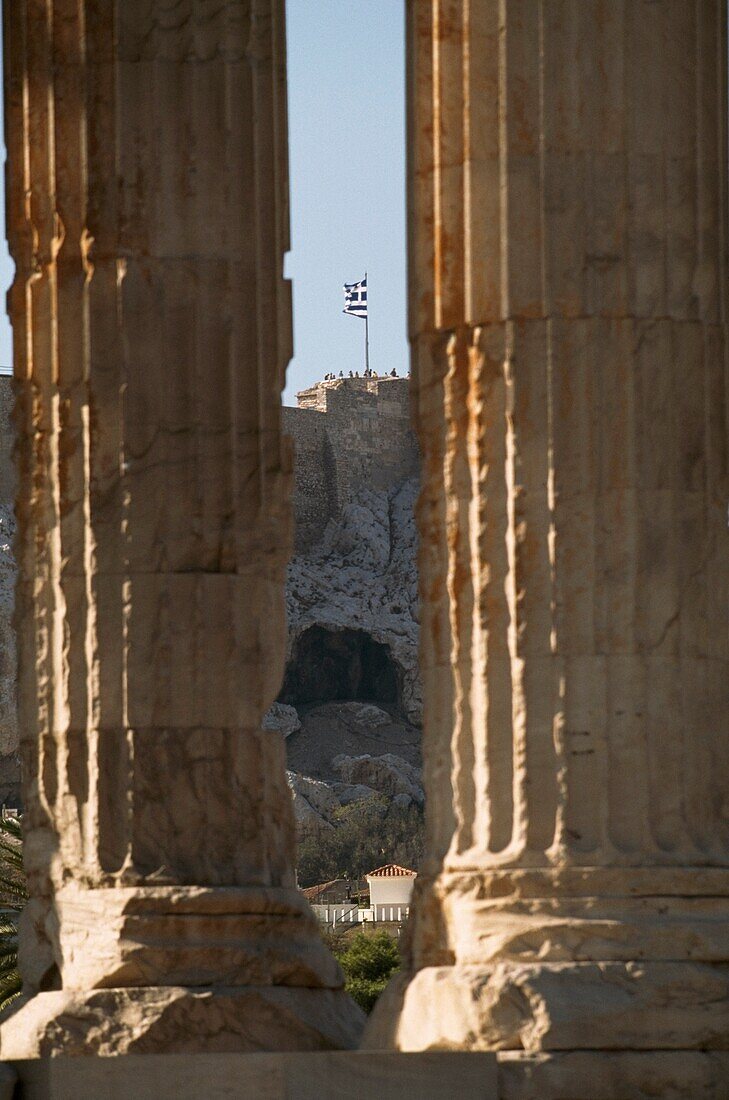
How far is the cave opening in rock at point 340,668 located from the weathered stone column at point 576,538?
99.7m

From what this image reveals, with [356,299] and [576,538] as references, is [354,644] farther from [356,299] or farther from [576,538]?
[576,538]

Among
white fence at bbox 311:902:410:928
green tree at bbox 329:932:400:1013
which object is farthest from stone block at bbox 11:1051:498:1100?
white fence at bbox 311:902:410:928

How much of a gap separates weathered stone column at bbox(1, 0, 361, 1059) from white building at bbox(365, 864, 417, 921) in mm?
48072

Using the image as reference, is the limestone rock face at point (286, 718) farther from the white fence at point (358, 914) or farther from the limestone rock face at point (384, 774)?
the white fence at point (358, 914)

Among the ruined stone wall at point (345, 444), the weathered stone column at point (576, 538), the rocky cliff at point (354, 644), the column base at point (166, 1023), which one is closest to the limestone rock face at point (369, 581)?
the rocky cliff at point (354, 644)

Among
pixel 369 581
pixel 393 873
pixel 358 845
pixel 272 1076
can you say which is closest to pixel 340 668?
pixel 369 581

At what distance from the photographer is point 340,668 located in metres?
116

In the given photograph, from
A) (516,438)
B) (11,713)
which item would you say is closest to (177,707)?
(516,438)

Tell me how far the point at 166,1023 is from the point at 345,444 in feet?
318

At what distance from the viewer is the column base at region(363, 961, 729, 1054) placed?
13.3m

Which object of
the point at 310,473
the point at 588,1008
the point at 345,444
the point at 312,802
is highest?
the point at 345,444

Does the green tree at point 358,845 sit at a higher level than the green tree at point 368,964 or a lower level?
lower

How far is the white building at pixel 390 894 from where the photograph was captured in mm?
64438

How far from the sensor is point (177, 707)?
14977 mm
